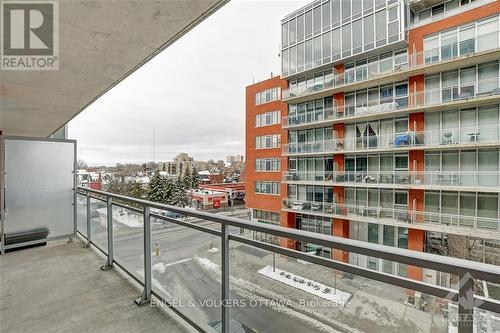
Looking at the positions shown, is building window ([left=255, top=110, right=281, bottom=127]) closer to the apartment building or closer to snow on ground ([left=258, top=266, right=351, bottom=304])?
the apartment building

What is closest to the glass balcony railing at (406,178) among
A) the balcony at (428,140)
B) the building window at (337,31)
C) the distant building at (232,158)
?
the balcony at (428,140)

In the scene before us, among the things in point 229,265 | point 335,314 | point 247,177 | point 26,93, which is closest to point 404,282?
point 335,314

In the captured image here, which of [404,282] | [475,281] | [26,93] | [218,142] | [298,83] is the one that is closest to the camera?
[475,281]

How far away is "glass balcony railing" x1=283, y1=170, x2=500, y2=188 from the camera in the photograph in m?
8.98

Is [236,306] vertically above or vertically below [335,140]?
below

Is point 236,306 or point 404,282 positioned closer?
point 404,282

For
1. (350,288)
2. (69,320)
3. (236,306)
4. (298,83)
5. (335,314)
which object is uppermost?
(298,83)

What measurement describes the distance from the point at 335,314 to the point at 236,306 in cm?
69

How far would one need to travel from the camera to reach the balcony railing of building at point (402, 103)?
9.00m

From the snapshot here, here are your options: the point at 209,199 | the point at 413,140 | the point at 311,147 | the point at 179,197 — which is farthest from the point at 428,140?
the point at 209,199

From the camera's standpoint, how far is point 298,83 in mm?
14266

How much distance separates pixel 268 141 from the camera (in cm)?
1620

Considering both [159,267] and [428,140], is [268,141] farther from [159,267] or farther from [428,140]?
[159,267]

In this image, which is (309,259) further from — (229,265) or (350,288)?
(229,265)
